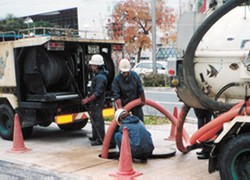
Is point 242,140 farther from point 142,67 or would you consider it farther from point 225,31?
point 142,67

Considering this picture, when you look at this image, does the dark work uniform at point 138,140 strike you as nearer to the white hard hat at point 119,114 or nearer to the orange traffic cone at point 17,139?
the white hard hat at point 119,114

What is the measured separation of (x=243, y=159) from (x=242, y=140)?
0.86 ft

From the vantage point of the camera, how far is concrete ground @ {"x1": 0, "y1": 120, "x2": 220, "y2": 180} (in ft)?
19.6

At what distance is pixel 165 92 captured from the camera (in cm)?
2148

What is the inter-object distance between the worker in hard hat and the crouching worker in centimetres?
44

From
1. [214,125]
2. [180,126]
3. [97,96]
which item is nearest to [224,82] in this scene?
[214,125]

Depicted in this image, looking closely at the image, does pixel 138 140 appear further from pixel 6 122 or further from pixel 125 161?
pixel 6 122

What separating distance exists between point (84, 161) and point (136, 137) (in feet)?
3.42

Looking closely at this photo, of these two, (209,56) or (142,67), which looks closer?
(209,56)

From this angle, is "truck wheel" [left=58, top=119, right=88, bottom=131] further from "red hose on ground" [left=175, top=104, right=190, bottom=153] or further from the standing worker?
"red hose on ground" [left=175, top=104, right=190, bottom=153]

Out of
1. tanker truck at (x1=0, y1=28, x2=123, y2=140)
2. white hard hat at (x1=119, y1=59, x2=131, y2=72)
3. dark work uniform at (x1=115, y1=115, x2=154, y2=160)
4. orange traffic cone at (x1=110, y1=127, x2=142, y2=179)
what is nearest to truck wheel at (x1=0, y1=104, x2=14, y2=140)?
tanker truck at (x1=0, y1=28, x2=123, y2=140)

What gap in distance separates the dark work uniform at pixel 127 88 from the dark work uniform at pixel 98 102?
574 mm

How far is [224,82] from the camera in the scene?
5.29 meters

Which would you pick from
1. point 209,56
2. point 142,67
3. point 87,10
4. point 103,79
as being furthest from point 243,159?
point 87,10
